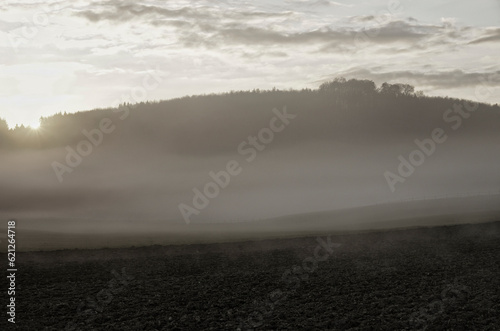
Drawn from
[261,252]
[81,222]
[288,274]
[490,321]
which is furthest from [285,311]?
[81,222]

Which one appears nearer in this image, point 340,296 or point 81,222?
point 340,296

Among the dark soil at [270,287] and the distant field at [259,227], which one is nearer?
the dark soil at [270,287]

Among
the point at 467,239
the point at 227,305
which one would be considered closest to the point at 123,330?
the point at 227,305

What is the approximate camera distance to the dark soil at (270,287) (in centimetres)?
2091

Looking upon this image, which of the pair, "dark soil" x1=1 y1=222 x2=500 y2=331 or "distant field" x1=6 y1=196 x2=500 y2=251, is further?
"distant field" x1=6 y1=196 x2=500 y2=251

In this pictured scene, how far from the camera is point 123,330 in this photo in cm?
2009

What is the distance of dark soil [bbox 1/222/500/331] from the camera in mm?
20906

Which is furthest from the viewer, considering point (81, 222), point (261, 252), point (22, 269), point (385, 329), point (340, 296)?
point (81, 222)

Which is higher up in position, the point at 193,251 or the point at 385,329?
the point at 193,251

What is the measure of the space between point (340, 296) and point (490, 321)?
6230 mm

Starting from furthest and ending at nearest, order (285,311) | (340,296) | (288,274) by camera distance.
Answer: (288,274), (340,296), (285,311)

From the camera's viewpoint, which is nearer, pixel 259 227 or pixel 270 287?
pixel 270 287

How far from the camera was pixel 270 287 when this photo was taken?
82.9 ft

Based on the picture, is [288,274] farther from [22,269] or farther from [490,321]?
[22,269]
